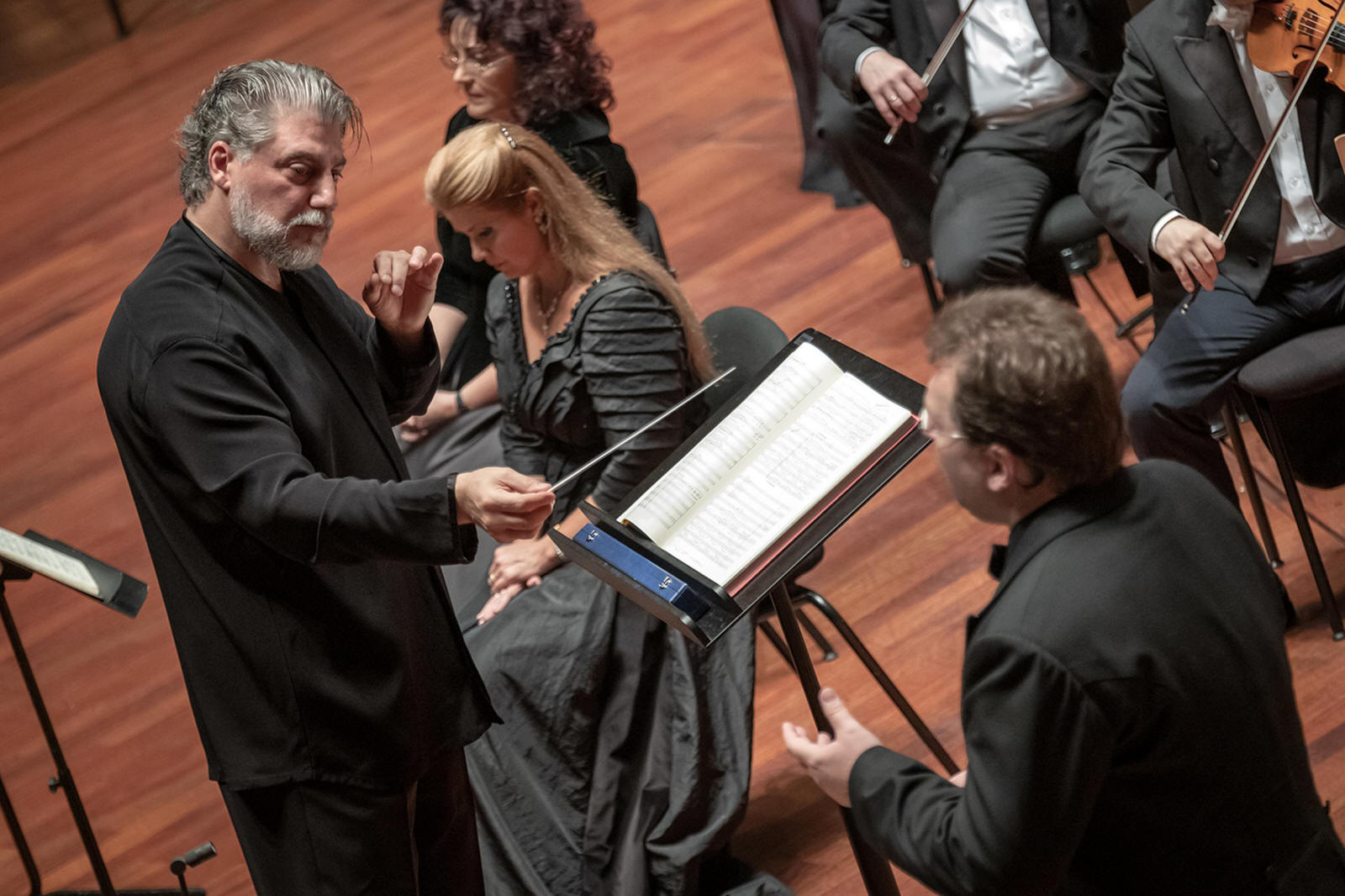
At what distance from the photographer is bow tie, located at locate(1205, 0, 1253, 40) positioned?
2.62 meters

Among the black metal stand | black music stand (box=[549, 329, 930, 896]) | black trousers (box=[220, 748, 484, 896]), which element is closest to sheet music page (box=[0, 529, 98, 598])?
black trousers (box=[220, 748, 484, 896])

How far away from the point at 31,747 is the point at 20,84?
436cm

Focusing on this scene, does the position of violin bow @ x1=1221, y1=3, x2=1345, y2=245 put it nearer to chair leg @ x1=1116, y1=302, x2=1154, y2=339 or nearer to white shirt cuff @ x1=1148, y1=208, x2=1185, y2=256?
white shirt cuff @ x1=1148, y1=208, x2=1185, y2=256

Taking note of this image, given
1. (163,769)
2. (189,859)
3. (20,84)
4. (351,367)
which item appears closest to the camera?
(351,367)

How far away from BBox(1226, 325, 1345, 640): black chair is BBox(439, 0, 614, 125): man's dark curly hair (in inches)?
63.2

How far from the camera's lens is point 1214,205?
9.27 feet

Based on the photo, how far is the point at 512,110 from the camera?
347 cm

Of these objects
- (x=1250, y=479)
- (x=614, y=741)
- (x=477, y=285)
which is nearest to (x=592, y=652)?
(x=614, y=741)

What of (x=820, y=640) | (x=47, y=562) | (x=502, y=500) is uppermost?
(x=502, y=500)

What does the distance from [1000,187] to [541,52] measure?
110cm

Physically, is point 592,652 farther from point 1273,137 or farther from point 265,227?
point 1273,137

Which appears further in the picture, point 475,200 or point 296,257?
point 475,200

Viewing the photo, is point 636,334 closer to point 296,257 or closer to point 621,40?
point 296,257

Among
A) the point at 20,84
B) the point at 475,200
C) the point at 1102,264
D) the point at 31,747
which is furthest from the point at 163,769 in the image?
the point at 20,84
